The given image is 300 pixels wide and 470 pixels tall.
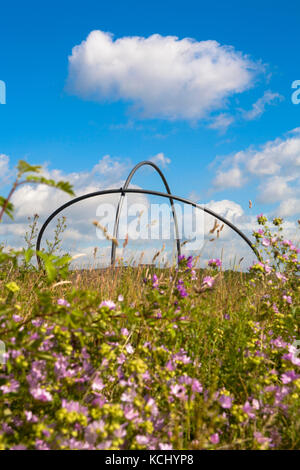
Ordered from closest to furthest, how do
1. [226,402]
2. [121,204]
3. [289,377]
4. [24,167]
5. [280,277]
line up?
[24,167] < [226,402] < [289,377] < [280,277] < [121,204]

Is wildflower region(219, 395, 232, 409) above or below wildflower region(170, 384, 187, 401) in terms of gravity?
below

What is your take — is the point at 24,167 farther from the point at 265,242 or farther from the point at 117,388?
the point at 265,242

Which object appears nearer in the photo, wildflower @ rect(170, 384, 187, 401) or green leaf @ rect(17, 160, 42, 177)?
green leaf @ rect(17, 160, 42, 177)

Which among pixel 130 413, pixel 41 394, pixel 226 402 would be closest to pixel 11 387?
pixel 41 394

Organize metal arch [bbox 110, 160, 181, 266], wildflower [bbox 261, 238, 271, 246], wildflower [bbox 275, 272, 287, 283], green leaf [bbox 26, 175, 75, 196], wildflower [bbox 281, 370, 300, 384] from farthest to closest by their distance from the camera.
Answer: metal arch [bbox 110, 160, 181, 266] → wildflower [bbox 261, 238, 271, 246] → wildflower [bbox 275, 272, 287, 283] → wildflower [bbox 281, 370, 300, 384] → green leaf [bbox 26, 175, 75, 196]

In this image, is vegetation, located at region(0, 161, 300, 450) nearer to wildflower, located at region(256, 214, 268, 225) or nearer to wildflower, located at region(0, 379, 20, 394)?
wildflower, located at region(0, 379, 20, 394)

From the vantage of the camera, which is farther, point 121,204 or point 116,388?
point 121,204

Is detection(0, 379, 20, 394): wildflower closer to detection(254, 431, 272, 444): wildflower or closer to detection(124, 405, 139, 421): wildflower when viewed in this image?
detection(124, 405, 139, 421): wildflower

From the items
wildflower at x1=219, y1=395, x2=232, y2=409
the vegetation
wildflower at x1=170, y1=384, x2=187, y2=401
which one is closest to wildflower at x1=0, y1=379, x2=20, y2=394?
the vegetation

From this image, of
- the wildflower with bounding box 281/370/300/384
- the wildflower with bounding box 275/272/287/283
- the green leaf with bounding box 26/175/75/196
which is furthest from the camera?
the wildflower with bounding box 275/272/287/283

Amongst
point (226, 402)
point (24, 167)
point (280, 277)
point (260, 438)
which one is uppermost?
point (24, 167)

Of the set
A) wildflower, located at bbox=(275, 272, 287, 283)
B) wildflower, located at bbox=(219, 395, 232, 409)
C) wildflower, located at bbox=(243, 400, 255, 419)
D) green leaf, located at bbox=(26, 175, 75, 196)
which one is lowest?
wildflower, located at bbox=(243, 400, 255, 419)

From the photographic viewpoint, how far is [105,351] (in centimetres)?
184
